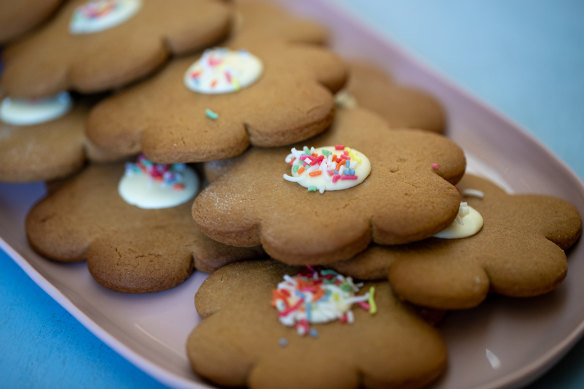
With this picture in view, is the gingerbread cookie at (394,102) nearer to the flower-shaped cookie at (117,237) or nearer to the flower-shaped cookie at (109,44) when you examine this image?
the flower-shaped cookie at (109,44)

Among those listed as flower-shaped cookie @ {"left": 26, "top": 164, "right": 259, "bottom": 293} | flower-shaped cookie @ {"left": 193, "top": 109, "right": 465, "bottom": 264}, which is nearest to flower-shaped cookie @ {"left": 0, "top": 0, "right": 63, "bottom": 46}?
flower-shaped cookie @ {"left": 26, "top": 164, "right": 259, "bottom": 293}

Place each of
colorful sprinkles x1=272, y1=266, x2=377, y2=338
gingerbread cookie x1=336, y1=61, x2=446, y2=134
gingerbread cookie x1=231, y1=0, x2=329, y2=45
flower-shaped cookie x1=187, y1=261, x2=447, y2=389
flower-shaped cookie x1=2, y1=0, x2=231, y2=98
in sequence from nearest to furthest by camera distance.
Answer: flower-shaped cookie x1=187, y1=261, x2=447, y2=389, colorful sprinkles x1=272, y1=266, x2=377, y2=338, flower-shaped cookie x1=2, y1=0, x2=231, y2=98, gingerbread cookie x1=336, y1=61, x2=446, y2=134, gingerbread cookie x1=231, y1=0, x2=329, y2=45

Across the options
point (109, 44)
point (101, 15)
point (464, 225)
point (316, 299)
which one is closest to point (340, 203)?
point (316, 299)

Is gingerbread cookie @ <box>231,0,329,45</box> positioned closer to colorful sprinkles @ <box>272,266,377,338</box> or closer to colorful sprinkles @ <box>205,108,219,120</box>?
colorful sprinkles @ <box>205,108,219,120</box>

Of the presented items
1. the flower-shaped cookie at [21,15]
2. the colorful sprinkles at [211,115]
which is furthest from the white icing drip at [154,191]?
the flower-shaped cookie at [21,15]

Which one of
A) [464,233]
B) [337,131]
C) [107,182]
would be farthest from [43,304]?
[464,233]

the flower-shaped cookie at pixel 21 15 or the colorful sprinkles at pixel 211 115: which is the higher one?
the colorful sprinkles at pixel 211 115
